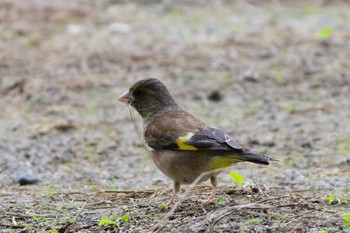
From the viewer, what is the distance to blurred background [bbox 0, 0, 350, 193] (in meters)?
8.89

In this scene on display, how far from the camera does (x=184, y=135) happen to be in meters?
6.30

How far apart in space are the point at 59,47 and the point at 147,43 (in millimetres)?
1480

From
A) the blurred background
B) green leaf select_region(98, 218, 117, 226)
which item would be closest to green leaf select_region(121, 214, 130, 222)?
green leaf select_region(98, 218, 117, 226)

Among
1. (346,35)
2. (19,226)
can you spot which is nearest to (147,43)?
(346,35)

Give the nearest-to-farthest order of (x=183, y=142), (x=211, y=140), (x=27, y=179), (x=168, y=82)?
1. (x=211, y=140)
2. (x=183, y=142)
3. (x=27, y=179)
4. (x=168, y=82)

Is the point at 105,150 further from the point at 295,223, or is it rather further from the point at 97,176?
the point at 295,223

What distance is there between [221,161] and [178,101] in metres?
5.28

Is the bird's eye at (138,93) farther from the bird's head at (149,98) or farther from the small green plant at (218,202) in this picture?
the small green plant at (218,202)

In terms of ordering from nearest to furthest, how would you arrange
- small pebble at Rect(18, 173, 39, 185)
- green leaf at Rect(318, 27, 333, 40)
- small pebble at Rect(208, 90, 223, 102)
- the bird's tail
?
the bird's tail → small pebble at Rect(18, 173, 39, 185) → small pebble at Rect(208, 90, 223, 102) → green leaf at Rect(318, 27, 333, 40)

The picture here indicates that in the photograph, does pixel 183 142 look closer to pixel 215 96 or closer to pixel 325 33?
pixel 215 96

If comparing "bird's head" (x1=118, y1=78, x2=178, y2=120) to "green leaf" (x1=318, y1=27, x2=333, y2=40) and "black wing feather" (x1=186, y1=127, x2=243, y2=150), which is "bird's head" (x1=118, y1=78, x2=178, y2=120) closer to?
"black wing feather" (x1=186, y1=127, x2=243, y2=150)

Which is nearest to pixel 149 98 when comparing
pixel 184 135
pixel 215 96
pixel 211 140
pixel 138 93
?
pixel 138 93

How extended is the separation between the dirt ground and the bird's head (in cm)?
71

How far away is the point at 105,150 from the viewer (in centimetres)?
955
